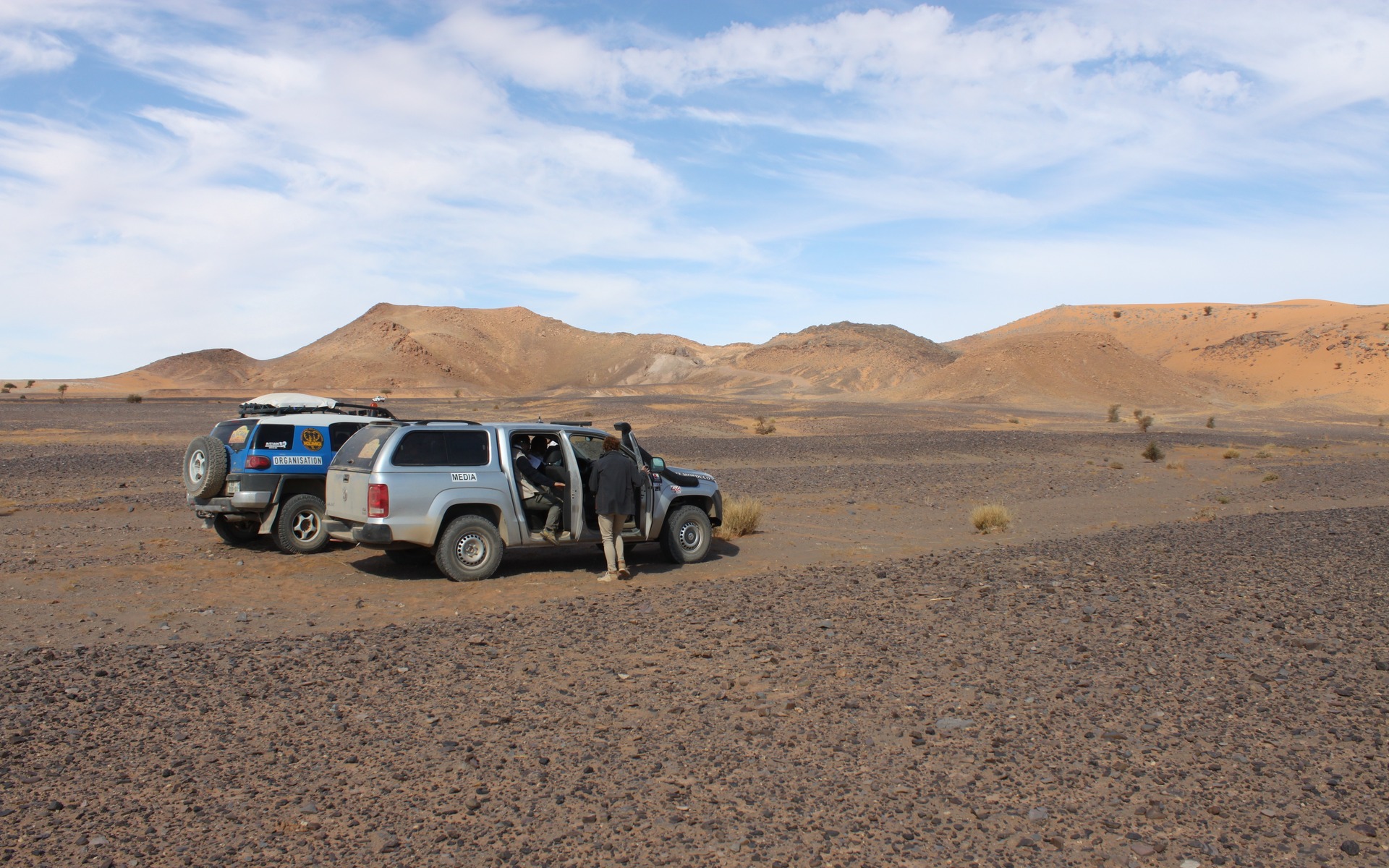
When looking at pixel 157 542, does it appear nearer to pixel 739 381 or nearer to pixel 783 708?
pixel 783 708

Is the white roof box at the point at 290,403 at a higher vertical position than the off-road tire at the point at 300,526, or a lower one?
higher

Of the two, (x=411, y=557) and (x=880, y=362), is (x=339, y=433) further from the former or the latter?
(x=880, y=362)

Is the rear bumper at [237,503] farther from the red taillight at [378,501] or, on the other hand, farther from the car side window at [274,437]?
the red taillight at [378,501]

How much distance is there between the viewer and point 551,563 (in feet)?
41.5

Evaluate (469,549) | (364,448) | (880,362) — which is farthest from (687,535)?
(880,362)

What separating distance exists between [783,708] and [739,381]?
112 m

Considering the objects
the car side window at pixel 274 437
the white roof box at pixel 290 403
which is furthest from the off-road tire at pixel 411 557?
the white roof box at pixel 290 403

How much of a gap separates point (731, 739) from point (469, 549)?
5.90 meters

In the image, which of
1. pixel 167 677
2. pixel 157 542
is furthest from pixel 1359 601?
pixel 157 542

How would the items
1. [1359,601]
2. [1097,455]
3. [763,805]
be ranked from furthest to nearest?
[1097,455]
[1359,601]
[763,805]

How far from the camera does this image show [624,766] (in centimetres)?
Answer: 554

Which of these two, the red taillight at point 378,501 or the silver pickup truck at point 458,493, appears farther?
the silver pickup truck at point 458,493

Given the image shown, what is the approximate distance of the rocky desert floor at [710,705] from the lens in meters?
4.68

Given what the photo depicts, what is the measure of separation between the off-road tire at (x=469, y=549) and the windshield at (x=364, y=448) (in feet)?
3.79
